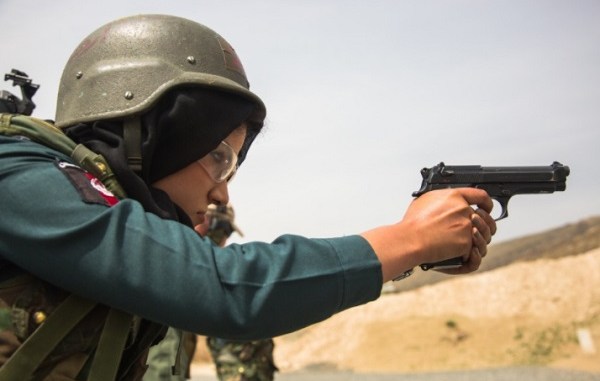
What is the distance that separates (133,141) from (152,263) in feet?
1.93

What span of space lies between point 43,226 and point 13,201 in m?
0.10

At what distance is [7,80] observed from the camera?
3.66 m

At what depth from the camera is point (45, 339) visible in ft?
6.72

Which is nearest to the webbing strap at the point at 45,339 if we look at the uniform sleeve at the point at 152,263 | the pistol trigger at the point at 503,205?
the uniform sleeve at the point at 152,263

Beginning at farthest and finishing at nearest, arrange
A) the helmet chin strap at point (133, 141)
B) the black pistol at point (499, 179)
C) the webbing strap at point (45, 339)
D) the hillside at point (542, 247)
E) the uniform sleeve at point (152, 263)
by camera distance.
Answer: the hillside at point (542, 247)
the black pistol at point (499, 179)
the helmet chin strap at point (133, 141)
the webbing strap at point (45, 339)
the uniform sleeve at point (152, 263)

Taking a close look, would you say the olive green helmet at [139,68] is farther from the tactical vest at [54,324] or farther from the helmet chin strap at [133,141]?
the tactical vest at [54,324]

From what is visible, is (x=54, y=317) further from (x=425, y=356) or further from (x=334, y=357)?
(x=334, y=357)

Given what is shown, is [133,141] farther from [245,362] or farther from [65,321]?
[245,362]

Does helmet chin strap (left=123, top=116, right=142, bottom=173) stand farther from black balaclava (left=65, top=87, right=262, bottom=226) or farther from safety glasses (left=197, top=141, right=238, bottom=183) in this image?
safety glasses (left=197, top=141, right=238, bottom=183)

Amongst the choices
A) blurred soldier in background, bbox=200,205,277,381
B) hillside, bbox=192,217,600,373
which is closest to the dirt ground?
hillside, bbox=192,217,600,373

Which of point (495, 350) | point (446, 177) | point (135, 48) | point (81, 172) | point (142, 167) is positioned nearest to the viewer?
point (81, 172)

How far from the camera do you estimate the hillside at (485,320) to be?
19250 mm

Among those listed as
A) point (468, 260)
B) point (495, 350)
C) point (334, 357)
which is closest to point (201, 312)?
point (468, 260)

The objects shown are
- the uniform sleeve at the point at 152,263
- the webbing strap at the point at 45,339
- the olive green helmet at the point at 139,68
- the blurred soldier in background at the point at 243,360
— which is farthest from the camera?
the blurred soldier in background at the point at 243,360
